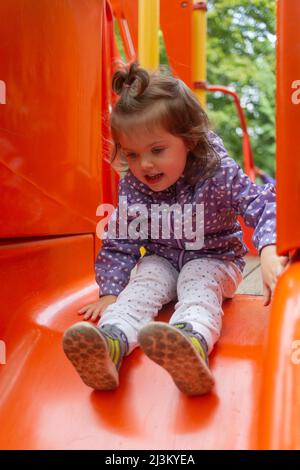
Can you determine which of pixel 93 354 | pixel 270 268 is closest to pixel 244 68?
pixel 270 268

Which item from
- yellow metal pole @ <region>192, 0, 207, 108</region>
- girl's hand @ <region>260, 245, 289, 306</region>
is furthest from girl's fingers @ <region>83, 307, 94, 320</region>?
yellow metal pole @ <region>192, 0, 207, 108</region>

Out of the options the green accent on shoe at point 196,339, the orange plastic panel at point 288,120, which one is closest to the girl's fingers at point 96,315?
the green accent on shoe at point 196,339

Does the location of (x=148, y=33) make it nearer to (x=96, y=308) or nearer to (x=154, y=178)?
(x=154, y=178)

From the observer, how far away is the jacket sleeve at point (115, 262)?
1322 millimetres

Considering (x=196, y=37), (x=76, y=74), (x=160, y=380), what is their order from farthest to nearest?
(x=196, y=37) < (x=76, y=74) < (x=160, y=380)

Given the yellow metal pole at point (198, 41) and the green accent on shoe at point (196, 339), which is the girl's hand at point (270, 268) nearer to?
the green accent on shoe at point (196, 339)

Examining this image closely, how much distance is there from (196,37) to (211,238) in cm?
151

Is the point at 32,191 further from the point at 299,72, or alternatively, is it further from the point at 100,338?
the point at 299,72

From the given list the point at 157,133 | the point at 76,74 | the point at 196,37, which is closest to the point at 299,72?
the point at 157,133

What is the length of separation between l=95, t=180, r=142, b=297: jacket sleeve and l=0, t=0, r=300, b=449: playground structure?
0.10 meters

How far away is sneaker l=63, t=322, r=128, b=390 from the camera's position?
890 millimetres

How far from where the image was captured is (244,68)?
735 centimetres

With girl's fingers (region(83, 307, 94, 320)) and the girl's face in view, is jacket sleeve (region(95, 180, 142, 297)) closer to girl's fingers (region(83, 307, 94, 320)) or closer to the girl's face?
girl's fingers (region(83, 307, 94, 320))

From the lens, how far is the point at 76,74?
145 cm
